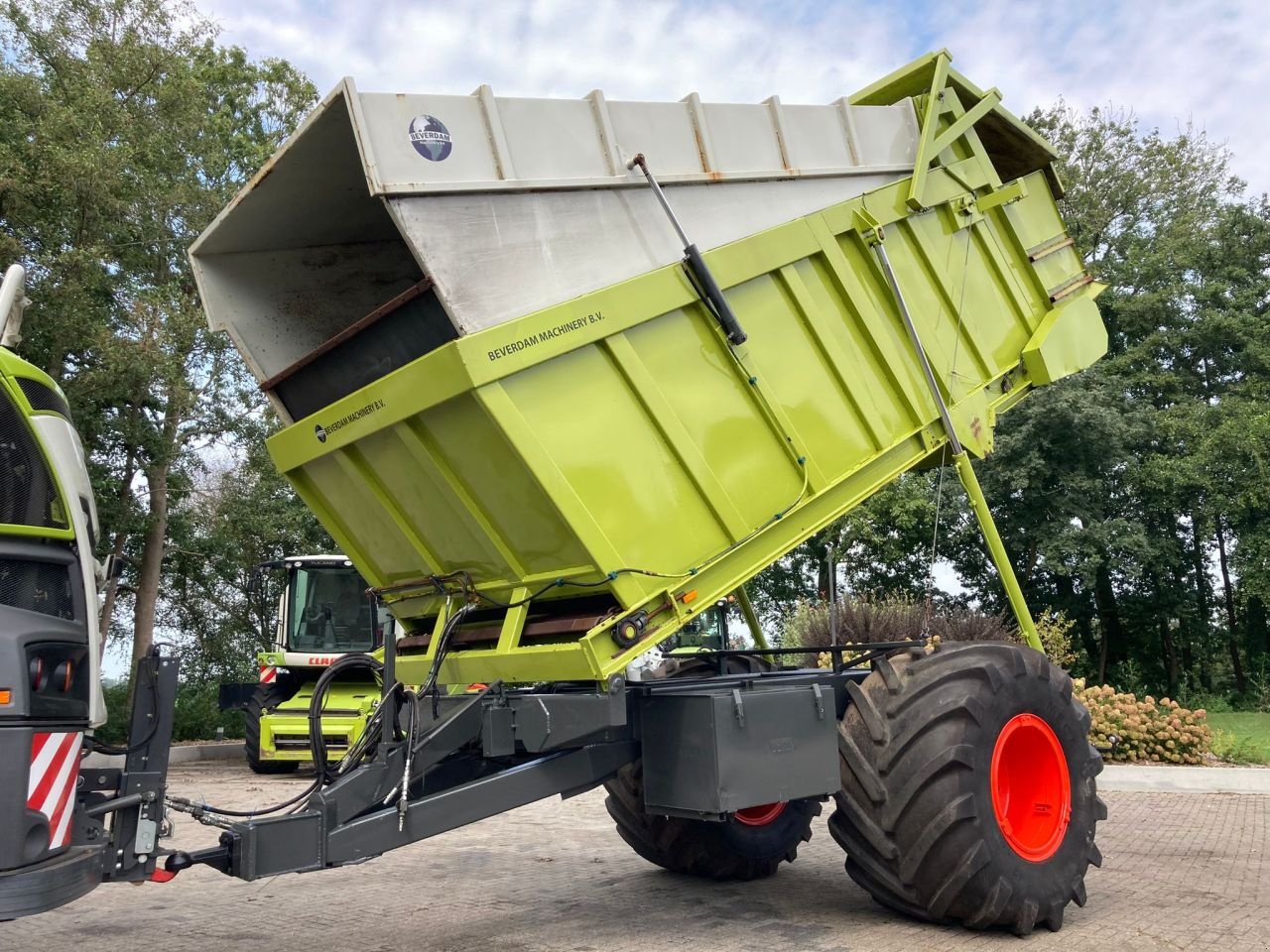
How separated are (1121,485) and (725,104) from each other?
2034 centimetres

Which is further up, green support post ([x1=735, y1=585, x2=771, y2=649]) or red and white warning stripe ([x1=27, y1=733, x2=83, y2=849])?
green support post ([x1=735, y1=585, x2=771, y2=649])

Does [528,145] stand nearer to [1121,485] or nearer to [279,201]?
[279,201]

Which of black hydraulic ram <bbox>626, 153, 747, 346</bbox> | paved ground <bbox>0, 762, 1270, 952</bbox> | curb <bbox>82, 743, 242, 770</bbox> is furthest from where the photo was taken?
curb <bbox>82, 743, 242, 770</bbox>

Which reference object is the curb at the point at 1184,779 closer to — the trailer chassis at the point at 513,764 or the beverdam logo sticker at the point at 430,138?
the trailer chassis at the point at 513,764

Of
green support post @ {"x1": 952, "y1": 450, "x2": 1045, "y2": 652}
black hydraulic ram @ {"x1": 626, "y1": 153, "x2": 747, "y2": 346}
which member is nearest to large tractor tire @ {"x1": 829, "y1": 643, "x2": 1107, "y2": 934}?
green support post @ {"x1": 952, "y1": 450, "x2": 1045, "y2": 652}

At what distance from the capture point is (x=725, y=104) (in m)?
5.06

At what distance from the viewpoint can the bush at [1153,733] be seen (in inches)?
417

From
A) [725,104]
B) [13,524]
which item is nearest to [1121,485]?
[725,104]

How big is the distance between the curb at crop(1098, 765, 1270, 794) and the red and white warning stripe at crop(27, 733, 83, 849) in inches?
361

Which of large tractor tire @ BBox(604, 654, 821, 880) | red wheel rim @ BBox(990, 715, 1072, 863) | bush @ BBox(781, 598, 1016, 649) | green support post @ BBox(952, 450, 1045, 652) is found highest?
green support post @ BBox(952, 450, 1045, 652)

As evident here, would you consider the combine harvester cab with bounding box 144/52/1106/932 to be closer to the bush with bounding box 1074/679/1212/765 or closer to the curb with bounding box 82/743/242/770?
the bush with bounding box 1074/679/1212/765

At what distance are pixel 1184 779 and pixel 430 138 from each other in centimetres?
927

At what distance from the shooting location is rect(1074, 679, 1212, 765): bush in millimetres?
10594

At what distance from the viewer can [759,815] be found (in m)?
6.47
